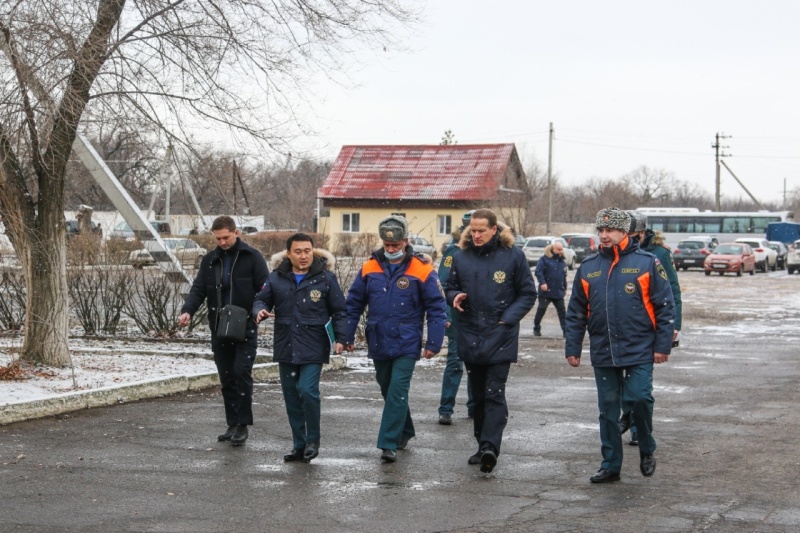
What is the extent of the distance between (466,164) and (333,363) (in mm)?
54673

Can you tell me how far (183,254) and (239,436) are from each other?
29.9 ft

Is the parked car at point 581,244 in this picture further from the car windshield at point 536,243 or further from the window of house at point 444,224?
the window of house at point 444,224

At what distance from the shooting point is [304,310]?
8.27 metres

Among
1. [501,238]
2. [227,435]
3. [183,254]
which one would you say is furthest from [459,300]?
[183,254]

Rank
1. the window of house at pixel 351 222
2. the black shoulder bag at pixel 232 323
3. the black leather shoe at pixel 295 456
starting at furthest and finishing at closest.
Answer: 1. the window of house at pixel 351 222
2. the black shoulder bag at pixel 232 323
3. the black leather shoe at pixel 295 456

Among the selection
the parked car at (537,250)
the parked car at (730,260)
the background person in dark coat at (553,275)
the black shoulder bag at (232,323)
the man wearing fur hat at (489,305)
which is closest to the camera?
the man wearing fur hat at (489,305)

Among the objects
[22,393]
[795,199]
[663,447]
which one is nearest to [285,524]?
[663,447]

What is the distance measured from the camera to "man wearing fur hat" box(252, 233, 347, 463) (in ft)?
26.9

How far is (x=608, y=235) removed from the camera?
7586mm

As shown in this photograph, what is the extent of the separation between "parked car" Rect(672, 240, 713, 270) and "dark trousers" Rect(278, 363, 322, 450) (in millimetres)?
47153

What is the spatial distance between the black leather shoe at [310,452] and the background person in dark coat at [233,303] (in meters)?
0.87

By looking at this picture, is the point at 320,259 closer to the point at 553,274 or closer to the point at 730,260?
the point at 553,274

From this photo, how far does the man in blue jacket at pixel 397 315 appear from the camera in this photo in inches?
322

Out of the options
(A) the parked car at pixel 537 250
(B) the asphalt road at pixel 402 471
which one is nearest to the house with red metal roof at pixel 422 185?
(A) the parked car at pixel 537 250
